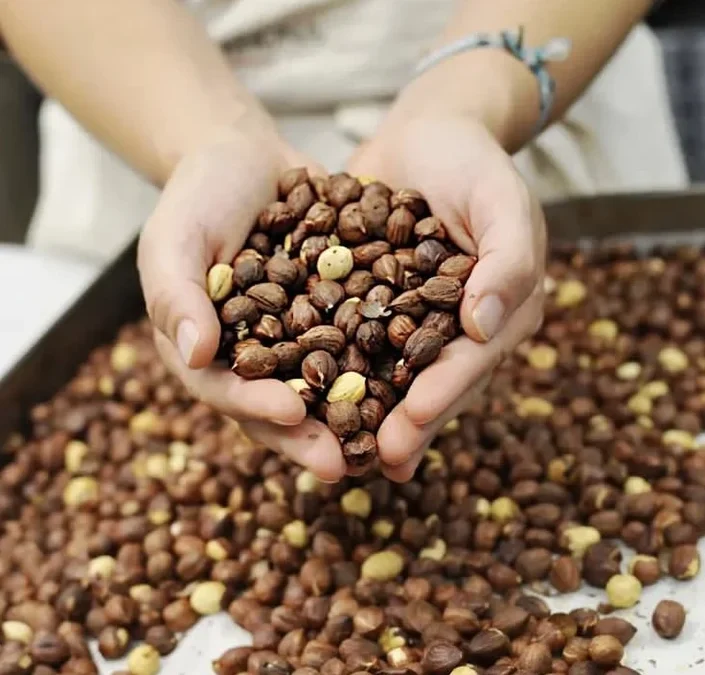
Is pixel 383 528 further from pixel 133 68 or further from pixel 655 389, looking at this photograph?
pixel 133 68

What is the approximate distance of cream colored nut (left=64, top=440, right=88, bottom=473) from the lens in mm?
1415

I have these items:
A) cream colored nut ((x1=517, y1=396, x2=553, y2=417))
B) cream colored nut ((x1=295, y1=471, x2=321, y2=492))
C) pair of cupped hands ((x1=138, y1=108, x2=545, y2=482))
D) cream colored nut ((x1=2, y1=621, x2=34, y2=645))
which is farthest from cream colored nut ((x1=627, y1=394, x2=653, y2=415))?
cream colored nut ((x1=2, y1=621, x2=34, y2=645))

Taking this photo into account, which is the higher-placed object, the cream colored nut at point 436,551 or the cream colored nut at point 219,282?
the cream colored nut at point 219,282

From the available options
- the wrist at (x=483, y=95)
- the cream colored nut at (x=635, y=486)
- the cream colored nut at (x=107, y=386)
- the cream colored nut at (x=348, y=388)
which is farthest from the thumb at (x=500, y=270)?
the cream colored nut at (x=107, y=386)

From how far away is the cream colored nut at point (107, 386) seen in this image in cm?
153

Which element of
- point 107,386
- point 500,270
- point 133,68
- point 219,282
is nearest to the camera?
point 500,270

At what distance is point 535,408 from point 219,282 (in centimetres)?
52

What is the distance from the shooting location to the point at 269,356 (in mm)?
1021

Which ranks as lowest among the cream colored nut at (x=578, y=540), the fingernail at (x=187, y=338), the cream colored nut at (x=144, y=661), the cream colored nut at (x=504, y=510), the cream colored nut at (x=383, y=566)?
the cream colored nut at (x=578, y=540)

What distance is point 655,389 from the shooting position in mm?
1421

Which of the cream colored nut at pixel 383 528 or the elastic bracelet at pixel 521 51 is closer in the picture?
the cream colored nut at pixel 383 528

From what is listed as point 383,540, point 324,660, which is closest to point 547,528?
point 383,540

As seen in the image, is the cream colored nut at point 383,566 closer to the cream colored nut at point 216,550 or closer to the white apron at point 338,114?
the cream colored nut at point 216,550

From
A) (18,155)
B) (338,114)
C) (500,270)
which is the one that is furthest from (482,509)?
(18,155)
